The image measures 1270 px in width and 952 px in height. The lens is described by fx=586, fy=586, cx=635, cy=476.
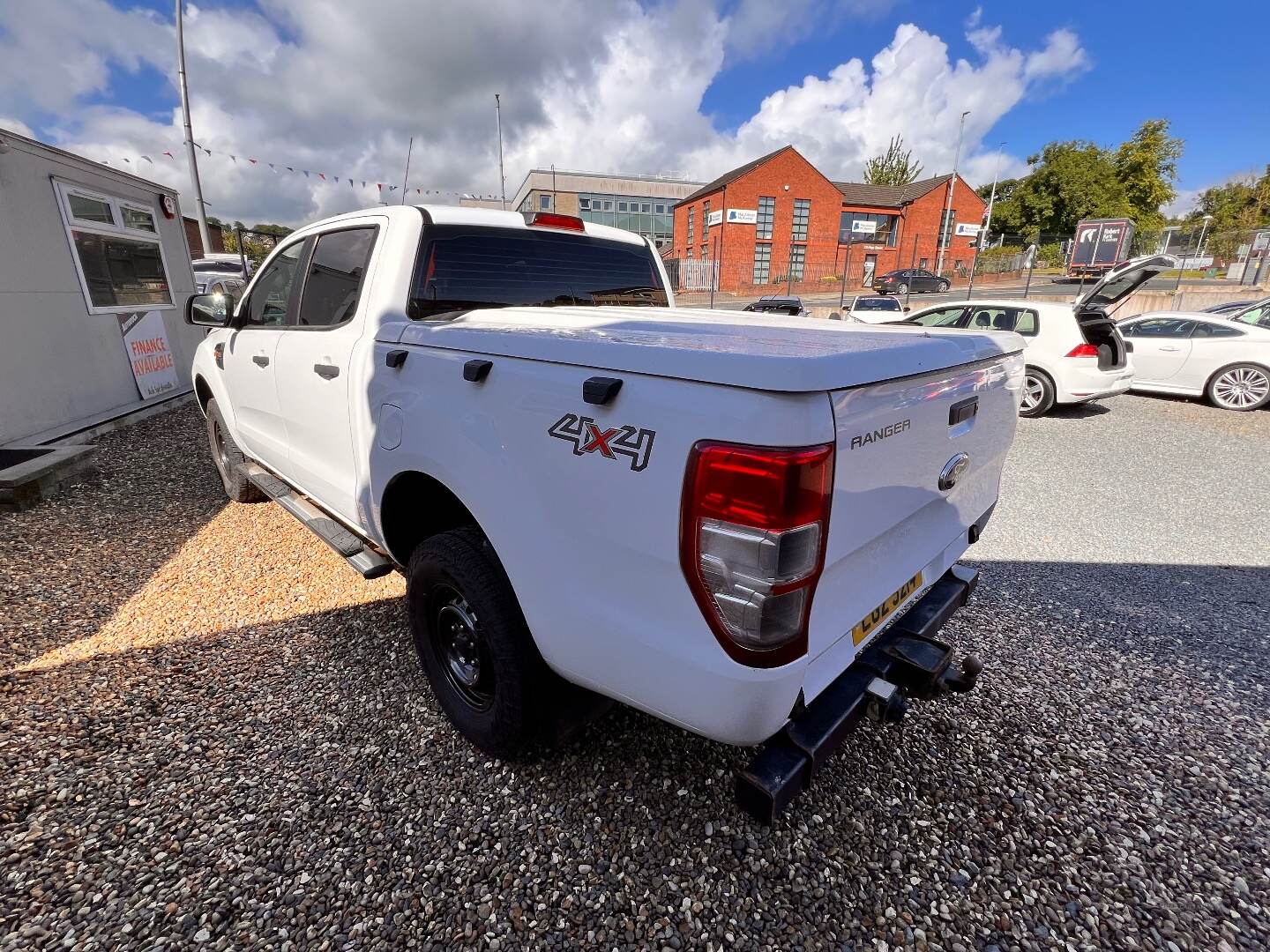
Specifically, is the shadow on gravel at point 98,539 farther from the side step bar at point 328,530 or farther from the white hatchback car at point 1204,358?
the white hatchback car at point 1204,358

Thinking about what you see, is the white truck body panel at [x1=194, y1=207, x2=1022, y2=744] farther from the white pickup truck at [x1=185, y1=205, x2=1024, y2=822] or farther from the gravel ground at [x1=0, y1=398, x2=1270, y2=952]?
the gravel ground at [x1=0, y1=398, x2=1270, y2=952]

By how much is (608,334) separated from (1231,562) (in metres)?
4.92

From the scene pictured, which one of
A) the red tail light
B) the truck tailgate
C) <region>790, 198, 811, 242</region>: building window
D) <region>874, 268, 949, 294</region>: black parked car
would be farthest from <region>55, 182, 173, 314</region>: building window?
<region>790, 198, 811, 242</region>: building window

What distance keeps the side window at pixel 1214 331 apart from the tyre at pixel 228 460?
1244 cm

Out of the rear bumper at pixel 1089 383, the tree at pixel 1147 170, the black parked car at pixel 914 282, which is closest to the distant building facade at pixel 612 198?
the black parked car at pixel 914 282

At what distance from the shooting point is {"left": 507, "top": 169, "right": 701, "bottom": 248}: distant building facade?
5366 cm

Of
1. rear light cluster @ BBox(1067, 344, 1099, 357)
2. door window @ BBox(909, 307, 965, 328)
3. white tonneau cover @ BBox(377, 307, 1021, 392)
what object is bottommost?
rear light cluster @ BBox(1067, 344, 1099, 357)

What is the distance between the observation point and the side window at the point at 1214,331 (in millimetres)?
8562

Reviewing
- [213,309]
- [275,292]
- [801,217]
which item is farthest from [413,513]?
[801,217]

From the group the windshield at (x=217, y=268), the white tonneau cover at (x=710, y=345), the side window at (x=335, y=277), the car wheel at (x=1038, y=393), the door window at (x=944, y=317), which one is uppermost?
the windshield at (x=217, y=268)

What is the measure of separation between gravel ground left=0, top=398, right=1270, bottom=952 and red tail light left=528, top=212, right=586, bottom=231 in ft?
7.38

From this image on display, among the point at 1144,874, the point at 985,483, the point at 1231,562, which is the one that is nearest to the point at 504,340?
the point at 985,483

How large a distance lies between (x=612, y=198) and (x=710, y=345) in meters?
60.6

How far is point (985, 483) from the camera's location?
7.64 feet
